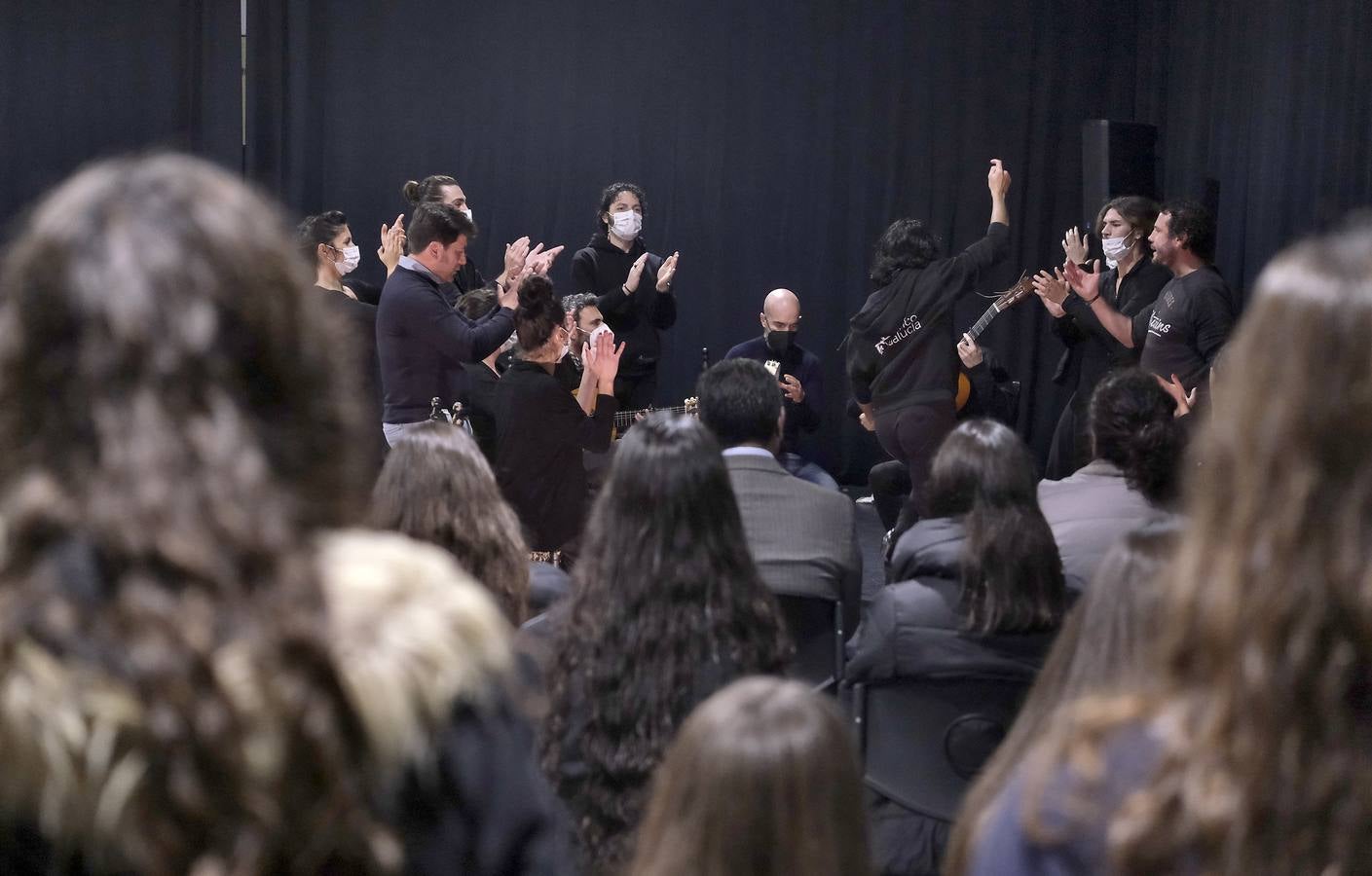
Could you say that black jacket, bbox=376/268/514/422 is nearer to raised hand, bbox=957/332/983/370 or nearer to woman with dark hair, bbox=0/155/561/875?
raised hand, bbox=957/332/983/370

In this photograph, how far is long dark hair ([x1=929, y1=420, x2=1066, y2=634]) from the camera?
7.84 ft

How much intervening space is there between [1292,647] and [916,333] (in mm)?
4599

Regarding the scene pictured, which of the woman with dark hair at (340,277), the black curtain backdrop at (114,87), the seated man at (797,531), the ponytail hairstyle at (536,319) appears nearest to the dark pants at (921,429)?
the ponytail hairstyle at (536,319)

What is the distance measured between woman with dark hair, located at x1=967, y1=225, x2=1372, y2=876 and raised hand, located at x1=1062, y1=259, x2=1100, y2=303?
15.3 ft

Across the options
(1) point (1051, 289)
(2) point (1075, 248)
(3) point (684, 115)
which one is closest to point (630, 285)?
(1) point (1051, 289)

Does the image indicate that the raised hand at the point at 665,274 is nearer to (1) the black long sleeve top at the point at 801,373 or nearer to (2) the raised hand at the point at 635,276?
(2) the raised hand at the point at 635,276

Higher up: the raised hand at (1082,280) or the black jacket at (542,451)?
the raised hand at (1082,280)

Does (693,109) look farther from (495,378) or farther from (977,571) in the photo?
(977,571)

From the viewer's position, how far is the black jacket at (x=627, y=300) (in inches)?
237

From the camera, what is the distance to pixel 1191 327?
5.08 m

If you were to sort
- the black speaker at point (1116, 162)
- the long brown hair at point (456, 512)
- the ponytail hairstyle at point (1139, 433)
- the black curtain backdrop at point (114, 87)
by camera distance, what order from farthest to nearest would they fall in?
the black curtain backdrop at point (114, 87) → the black speaker at point (1116, 162) → the ponytail hairstyle at point (1139, 433) → the long brown hair at point (456, 512)

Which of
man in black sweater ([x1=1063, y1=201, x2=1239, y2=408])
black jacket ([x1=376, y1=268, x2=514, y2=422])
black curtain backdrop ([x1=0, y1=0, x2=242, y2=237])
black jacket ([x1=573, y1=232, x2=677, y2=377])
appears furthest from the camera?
black curtain backdrop ([x1=0, y1=0, x2=242, y2=237])

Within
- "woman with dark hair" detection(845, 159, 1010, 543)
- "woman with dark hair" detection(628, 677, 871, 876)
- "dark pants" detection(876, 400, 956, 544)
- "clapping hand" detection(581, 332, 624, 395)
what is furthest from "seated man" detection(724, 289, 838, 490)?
"woman with dark hair" detection(628, 677, 871, 876)

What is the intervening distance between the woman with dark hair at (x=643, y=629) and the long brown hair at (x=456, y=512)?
7.7 inches
